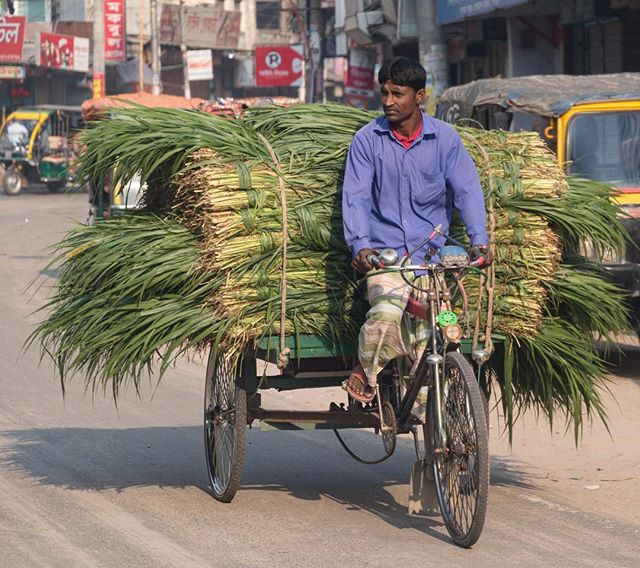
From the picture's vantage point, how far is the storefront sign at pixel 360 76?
39.0 m

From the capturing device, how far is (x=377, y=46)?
128 ft

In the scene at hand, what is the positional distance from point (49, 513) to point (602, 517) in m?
2.38

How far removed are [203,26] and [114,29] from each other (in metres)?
14.9

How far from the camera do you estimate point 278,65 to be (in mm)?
55469

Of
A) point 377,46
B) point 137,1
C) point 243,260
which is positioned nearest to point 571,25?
point 377,46

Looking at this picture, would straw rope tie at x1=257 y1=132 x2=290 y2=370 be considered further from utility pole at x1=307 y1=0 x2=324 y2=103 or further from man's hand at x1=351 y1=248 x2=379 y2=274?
utility pole at x1=307 y1=0 x2=324 y2=103

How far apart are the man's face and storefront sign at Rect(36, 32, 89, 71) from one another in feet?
165

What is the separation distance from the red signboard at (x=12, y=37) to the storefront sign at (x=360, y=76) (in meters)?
17.9

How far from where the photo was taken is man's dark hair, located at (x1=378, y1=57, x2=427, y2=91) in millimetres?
5586

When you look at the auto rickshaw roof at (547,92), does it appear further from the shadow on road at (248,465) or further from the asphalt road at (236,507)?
the shadow on road at (248,465)

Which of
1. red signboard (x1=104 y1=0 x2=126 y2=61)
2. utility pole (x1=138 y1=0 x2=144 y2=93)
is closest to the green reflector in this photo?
utility pole (x1=138 y1=0 x2=144 y2=93)

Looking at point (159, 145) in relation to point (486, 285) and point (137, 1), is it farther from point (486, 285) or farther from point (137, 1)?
point (137, 1)

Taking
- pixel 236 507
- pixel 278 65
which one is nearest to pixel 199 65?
pixel 278 65

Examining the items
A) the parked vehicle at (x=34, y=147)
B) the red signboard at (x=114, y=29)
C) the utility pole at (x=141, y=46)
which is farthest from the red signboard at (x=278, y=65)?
the parked vehicle at (x=34, y=147)
